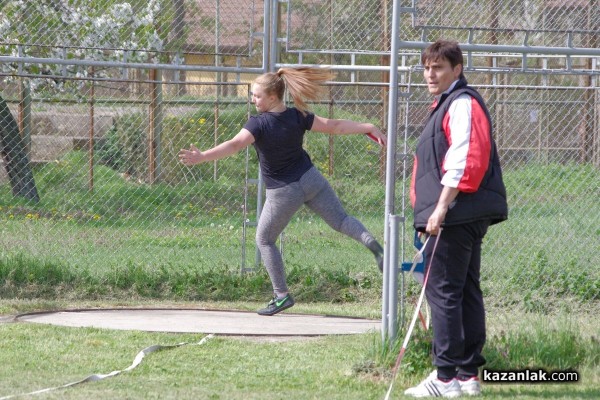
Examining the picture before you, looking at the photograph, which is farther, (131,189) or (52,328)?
(131,189)

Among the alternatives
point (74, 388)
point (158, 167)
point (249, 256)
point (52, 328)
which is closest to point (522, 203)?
point (249, 256)

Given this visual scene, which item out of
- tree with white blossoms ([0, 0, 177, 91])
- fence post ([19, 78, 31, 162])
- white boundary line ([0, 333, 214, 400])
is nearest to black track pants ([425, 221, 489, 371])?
white boundary line ([0, 333, 214, 400])

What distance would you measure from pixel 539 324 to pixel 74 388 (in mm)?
2817

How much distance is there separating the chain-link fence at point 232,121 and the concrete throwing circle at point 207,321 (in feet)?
3.89

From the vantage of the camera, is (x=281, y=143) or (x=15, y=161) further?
(x=15, y=161)

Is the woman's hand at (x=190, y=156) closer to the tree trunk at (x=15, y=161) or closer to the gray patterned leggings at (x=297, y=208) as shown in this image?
the gray patterned leggings at (x=297, y=208)

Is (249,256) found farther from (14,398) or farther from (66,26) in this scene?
(14,398)

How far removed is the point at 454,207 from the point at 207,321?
3193mm

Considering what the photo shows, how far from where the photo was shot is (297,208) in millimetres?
7301

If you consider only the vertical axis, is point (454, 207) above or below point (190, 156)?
below

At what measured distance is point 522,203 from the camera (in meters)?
11.5

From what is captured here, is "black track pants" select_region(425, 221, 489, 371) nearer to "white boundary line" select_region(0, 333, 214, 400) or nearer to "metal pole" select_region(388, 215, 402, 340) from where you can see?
"metal pole" select_region(388, 215, 402, 340)

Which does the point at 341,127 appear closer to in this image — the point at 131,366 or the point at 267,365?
the point at 267,365

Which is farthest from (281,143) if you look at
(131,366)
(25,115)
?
(25,115)
